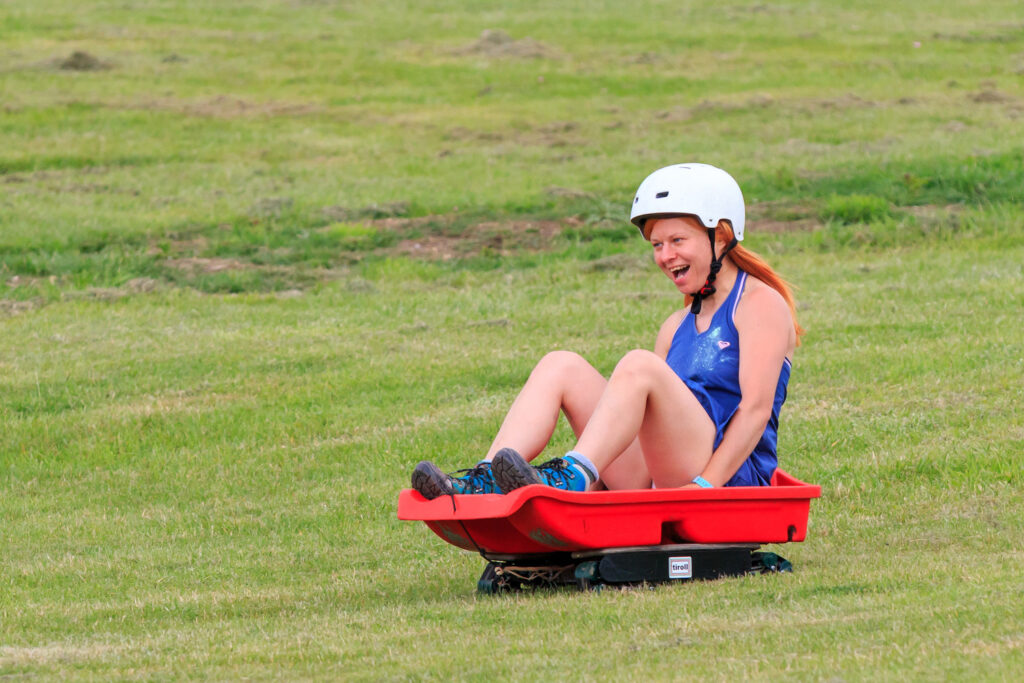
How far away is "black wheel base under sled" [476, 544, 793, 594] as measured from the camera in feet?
20.3

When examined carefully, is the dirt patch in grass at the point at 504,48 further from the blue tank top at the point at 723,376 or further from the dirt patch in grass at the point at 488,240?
the blue tank top at the point at 723,376

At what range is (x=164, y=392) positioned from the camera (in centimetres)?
1166

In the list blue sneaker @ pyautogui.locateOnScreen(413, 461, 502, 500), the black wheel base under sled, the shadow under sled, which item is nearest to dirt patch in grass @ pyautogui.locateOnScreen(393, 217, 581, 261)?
the black wheel base under sled

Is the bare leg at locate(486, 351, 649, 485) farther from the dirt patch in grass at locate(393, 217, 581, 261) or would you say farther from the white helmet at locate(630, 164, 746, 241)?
the dirt patch in grass at locate(393, 217, 581, 261)

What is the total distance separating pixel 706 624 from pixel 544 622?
0.63 metres

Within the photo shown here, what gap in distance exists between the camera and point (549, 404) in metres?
6.48

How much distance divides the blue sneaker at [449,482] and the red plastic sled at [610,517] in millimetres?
48

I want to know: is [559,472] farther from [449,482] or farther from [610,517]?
[449,482]

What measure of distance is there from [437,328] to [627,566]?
7350mm

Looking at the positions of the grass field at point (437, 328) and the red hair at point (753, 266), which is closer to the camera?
the grass field at point (437, 328)

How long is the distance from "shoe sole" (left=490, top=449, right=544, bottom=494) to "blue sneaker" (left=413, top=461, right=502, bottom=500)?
0.10m

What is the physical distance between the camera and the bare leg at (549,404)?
20.9 feet

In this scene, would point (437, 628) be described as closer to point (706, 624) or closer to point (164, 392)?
point (706, 624)

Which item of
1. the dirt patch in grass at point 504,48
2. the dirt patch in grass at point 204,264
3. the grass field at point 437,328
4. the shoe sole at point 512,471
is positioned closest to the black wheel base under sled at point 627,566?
the grass field at point 437,328
